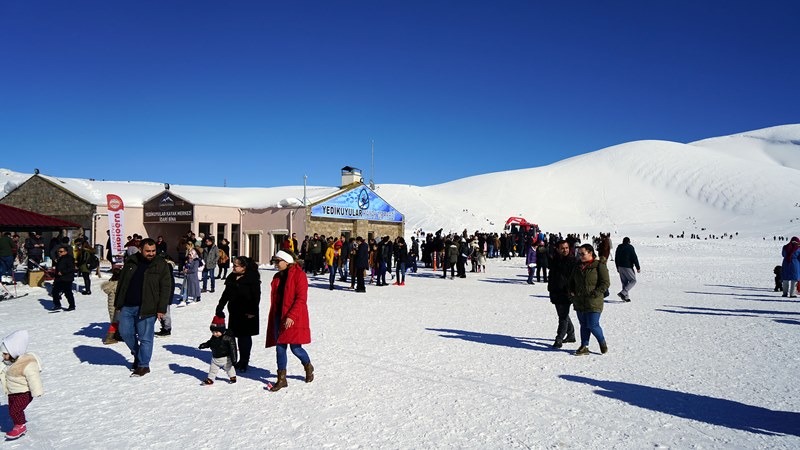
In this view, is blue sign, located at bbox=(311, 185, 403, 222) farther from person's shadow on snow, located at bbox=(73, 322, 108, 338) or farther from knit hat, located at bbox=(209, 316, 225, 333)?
knit hat, located at bbox=(209, 316, 225, 333)

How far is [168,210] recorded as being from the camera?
82.0ft

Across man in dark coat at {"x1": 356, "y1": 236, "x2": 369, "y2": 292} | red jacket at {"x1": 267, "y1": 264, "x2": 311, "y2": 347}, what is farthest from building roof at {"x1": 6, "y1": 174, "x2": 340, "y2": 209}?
red jacket at {"x1": 267, "y1": 264, "x2": 311, "y2": 347}

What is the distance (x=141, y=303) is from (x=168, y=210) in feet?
66.5

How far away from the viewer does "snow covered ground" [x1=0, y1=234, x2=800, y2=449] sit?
15.0 ft

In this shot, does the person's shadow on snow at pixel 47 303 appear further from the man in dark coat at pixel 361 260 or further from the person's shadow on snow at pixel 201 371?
the man in dark coat at pixel 361 260

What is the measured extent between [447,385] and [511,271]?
17.4m

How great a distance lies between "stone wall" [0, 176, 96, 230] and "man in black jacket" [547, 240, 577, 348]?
2266 centimetres

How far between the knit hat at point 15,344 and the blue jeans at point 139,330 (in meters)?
1.84

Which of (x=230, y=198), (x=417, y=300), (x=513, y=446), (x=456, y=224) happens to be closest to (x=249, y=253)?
(x=230, y=198)

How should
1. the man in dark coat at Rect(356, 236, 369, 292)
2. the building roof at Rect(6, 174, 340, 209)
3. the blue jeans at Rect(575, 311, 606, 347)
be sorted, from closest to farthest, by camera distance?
1. the blue jeans at Rect(575, 311, 606, 347)
2. the man in dark coat at Rect(356, 236, 369, 292)
3. the building roof at Rect(6, 174, 340, 209)

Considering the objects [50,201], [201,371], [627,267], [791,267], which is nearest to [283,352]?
[201,371]

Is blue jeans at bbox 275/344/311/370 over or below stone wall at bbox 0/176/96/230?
below

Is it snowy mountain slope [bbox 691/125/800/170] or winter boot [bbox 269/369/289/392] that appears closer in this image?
winter boot [bbox 269/369/289/392]

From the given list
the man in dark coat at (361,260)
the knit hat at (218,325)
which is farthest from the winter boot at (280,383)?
the man in dark coat at (361,260)
